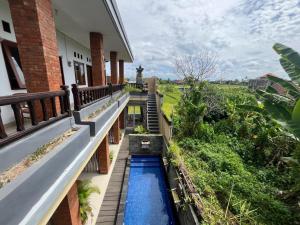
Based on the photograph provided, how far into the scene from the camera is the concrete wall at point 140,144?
36.4 feet

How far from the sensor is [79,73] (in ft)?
33.5

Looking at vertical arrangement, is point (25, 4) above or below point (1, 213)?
above

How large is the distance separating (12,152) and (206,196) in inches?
214

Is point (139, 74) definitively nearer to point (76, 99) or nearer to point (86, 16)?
point (86, 16)

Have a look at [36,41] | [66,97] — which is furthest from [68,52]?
[66,97]

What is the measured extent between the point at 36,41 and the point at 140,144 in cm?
892

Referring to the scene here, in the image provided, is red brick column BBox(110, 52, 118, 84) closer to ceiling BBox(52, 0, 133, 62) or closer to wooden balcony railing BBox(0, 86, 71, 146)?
ceiling BBox(52, 0, 133, 62)

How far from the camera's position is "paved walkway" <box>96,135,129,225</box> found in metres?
6.04

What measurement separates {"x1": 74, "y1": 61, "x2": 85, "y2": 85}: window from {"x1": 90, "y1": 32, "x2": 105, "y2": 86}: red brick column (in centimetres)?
262

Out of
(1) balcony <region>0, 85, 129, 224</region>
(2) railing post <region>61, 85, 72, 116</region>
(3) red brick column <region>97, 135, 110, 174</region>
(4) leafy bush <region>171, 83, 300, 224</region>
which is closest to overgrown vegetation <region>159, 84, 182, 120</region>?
(4) leafy bush <region>171, 83, 300, 224</region>

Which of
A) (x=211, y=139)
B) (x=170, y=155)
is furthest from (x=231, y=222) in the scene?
(x=211, y=139)

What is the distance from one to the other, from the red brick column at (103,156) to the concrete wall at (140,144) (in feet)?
9.65

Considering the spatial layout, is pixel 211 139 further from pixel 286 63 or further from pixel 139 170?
pixel 286 63

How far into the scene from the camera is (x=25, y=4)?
9.62 feet
